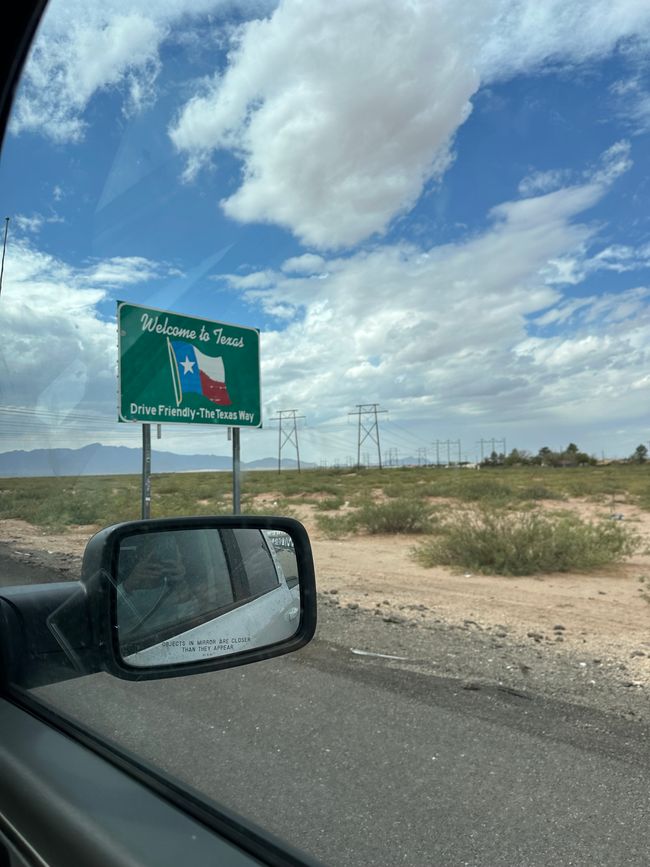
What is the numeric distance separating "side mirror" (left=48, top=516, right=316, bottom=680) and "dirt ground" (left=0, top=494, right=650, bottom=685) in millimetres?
1726

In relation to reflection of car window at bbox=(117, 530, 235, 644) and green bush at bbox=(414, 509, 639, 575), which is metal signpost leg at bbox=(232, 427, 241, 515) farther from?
reflection of car window at bbox=(117, 530, 235, 644)

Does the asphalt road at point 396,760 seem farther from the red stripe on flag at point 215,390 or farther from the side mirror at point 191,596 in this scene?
the red stripe on flag at point 215,390

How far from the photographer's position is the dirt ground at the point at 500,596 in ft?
22.0

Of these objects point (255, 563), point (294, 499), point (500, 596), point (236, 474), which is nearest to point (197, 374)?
point (236, 474)

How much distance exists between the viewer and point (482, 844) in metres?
2.61

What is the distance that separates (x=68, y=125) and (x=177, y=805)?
2542mm

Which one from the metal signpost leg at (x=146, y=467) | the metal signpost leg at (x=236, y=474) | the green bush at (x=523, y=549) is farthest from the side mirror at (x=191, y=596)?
the green bush at (x=523, y=549)

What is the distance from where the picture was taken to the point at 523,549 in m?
13.0

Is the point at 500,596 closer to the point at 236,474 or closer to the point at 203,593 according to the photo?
the point at 236,474

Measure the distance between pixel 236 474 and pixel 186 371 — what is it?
58.7 inches

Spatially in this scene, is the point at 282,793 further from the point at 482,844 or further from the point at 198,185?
the point at 198,185

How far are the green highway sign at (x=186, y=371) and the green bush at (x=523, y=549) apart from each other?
5.29 m

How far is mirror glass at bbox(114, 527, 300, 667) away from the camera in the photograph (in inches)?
83.9

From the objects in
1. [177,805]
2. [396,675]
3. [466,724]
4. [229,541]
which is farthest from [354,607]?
[177,805]
